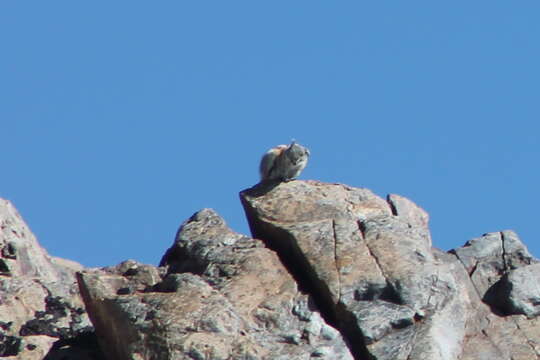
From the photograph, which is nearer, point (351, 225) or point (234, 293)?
point (234, 293)

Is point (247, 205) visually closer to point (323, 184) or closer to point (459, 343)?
point (323, 184)

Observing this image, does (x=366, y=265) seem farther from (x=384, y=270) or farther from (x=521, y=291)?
(x=521, y=291)

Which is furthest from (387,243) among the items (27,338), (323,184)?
(27,338)

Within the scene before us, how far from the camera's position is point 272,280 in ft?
120

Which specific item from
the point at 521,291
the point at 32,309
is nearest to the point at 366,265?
the point at 521,291

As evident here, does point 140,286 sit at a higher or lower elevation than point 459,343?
higher

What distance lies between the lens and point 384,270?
36531 millimetres

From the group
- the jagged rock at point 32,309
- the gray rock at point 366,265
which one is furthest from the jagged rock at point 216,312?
the jagged rock at point 32,309

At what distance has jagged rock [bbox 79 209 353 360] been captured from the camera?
3353cm

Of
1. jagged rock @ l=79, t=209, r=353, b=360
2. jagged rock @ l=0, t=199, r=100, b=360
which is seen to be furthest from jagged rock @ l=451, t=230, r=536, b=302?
jagged rock @ l=0, t=199, r=100, b=360

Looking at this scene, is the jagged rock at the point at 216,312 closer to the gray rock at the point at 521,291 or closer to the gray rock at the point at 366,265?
the gray rock at the point at 366,265

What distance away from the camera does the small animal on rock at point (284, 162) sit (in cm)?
4316

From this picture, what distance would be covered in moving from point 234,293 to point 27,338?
5.24 m

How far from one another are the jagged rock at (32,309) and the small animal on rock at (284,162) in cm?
652
